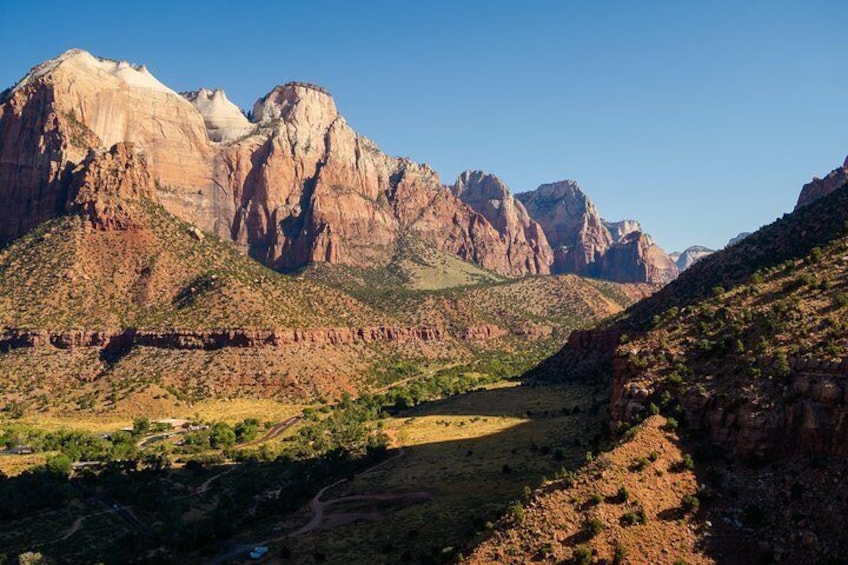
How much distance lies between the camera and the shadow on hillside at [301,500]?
184 ft

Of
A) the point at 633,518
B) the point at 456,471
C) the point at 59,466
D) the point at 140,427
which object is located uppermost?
the point at 633,518

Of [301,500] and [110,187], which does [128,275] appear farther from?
[301,500]

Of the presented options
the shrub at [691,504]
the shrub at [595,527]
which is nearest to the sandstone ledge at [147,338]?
the shrub at [595,527]

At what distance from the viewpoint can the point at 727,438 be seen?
143 ft

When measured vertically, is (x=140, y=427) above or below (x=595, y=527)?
below

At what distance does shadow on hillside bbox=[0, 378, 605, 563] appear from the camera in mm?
56125

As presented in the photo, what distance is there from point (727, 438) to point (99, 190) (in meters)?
174

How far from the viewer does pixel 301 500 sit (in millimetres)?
72938

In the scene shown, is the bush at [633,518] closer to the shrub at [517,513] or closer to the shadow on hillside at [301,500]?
the shrub at [517,513]

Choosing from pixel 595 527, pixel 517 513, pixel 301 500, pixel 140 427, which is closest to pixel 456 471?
pixel 301 500

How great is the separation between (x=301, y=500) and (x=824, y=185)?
179729 millimetres

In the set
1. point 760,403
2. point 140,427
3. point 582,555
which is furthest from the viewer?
point 140,427

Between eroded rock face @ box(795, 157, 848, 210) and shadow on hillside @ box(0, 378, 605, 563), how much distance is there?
409 ft

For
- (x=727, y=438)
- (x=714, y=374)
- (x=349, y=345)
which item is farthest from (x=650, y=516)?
(x=349, y=345)
